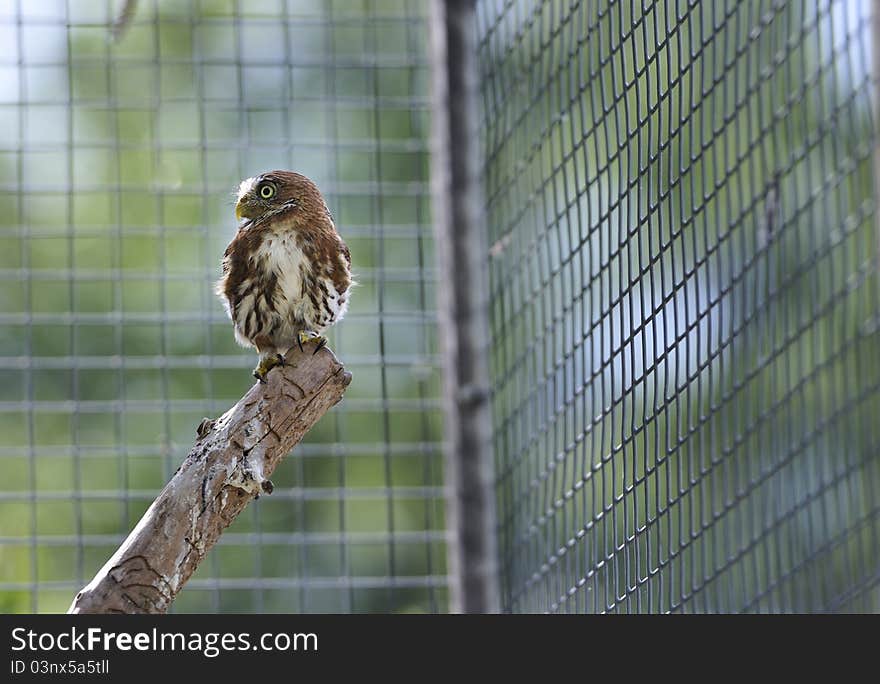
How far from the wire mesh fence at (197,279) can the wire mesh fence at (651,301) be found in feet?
1.19

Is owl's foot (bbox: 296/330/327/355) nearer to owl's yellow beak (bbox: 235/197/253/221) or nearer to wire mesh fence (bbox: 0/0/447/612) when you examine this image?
owl's yellow beak (bbox: 235/197/253/221)

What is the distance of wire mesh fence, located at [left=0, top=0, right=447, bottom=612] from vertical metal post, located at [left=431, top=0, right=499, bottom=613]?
0.57ft

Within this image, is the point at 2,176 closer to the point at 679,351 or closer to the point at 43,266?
the point at 43,266

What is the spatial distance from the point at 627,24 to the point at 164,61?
1.38m

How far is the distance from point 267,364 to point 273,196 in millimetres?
365

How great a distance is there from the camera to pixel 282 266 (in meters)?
2.05

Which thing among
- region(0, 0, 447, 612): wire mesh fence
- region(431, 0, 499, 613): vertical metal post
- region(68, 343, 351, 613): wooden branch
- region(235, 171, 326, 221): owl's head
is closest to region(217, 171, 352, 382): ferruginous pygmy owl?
region(235, 171, 326, 221): owl's head

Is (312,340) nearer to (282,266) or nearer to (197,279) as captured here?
(282,266)

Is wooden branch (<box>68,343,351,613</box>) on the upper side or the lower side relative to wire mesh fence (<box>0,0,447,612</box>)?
lower

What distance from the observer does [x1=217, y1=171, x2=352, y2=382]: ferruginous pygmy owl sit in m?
2.04

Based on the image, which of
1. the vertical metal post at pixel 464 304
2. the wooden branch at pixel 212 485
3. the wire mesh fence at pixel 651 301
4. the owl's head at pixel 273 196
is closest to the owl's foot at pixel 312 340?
the wooden branch at pixel 212 485

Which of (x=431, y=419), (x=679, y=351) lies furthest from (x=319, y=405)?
(x=431, y=419)

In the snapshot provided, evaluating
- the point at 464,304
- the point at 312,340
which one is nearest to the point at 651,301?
the point at 312,340

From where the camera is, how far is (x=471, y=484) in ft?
9.19
